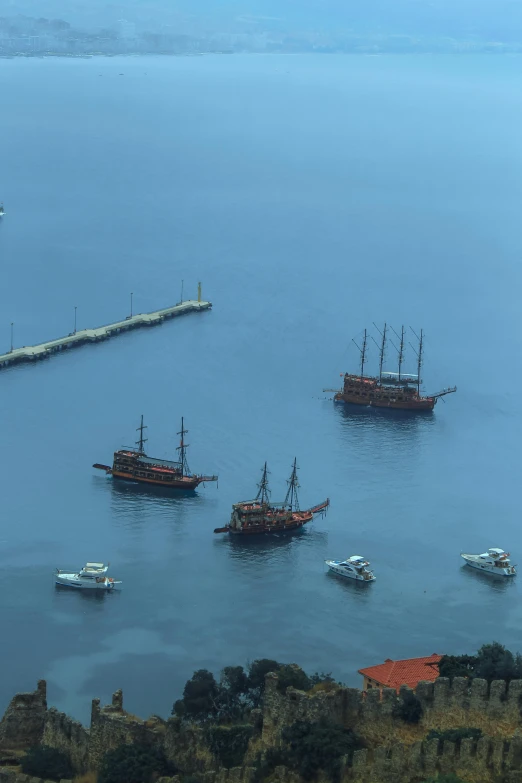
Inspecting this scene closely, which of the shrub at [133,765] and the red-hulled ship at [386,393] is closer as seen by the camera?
the shrub at [133,765]

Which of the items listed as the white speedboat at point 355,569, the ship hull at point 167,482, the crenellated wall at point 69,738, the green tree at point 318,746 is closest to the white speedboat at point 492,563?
the white speedboat at point 355,569

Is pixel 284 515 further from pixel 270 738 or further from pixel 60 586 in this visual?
pixel 270 738

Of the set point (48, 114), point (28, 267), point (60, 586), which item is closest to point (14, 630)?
point (60, 586)

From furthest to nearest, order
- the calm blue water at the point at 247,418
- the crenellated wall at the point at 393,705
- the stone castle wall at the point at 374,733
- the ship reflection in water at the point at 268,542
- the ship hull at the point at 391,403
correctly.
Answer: the ship hull at the point at 391,403 < the ship reflection in water at the point at 268,542 < the calm blue water at the point at 247,418 < the crenellated wall at the point at 393,705 < the stone castle wall at the point at 374,733

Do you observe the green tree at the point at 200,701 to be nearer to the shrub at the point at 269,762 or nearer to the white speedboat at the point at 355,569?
the shrub at the point at 269,762

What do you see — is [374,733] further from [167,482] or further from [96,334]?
[96,334]

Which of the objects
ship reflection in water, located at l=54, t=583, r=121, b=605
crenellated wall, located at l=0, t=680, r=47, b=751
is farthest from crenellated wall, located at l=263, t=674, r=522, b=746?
ship reflection in water, located at l=54, t=583, r=121, b=605
